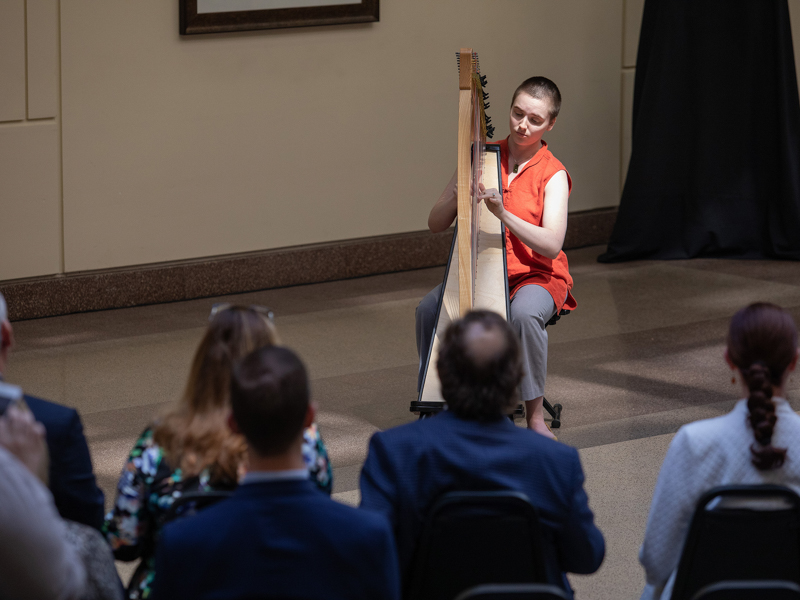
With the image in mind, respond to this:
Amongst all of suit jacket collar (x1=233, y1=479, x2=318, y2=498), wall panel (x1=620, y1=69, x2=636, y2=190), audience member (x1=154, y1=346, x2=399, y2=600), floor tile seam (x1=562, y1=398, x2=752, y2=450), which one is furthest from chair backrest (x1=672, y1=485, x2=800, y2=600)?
wall panel (x1=620, y1=69, x2=636, y2=190)

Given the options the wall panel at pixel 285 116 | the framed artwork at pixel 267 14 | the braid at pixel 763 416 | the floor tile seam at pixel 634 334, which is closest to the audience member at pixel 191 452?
the braid at pixel 763 416

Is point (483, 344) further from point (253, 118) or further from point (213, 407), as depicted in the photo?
point (253, 118)

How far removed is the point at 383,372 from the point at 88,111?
1873 mm

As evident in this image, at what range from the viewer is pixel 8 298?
187 inches

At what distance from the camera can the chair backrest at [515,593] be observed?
1424 mm

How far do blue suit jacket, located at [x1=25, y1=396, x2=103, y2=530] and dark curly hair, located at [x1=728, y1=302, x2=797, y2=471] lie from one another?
1.08 m

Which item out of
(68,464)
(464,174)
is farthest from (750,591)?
(464,174)

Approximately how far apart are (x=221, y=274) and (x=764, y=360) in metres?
3.85

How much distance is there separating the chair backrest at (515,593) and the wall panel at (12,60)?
381 cm

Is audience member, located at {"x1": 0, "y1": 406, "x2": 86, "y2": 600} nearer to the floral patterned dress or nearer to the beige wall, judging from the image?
the floral patterned dress

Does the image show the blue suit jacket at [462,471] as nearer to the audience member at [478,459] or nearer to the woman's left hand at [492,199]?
the audience member at [478,459]

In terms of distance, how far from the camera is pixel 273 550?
1344mm

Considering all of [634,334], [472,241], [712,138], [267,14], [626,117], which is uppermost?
[267,14]

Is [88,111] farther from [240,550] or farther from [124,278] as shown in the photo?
[240,550]
